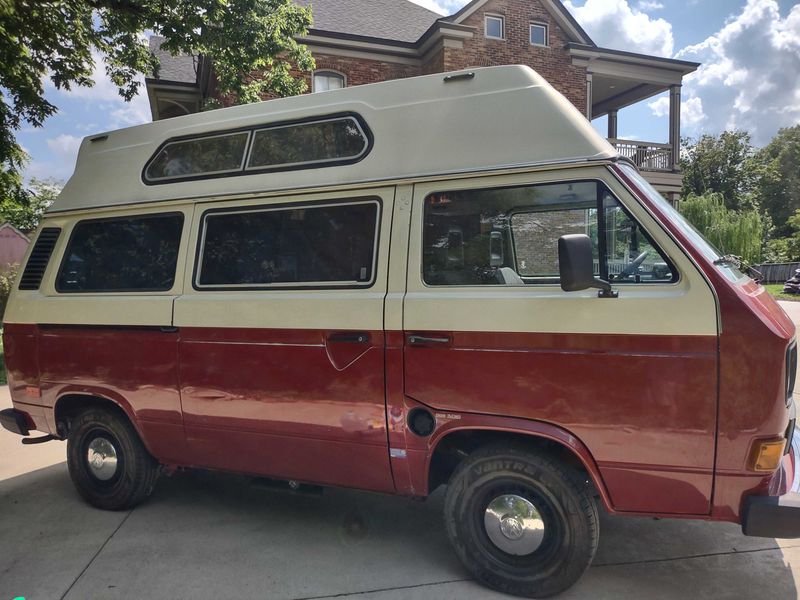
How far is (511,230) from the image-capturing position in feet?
10.5

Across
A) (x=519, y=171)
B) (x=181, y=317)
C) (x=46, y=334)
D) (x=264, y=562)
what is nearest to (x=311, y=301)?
(x=181, y=317)

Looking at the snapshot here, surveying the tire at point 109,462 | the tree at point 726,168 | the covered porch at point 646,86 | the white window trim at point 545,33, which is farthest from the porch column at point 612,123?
the tree at point 726,168

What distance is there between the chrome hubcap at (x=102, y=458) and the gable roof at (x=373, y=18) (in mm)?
13449

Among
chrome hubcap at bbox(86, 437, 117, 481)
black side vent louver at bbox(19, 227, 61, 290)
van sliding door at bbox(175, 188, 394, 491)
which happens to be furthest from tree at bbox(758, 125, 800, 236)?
chrome hubcap at bbox(86, 437, 117, 481)

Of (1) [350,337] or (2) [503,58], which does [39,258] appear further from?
(2) [503,58]

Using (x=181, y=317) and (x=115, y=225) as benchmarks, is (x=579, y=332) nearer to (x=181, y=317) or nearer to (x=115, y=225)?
(x=181, y=317)

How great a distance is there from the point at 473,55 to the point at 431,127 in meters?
14.2

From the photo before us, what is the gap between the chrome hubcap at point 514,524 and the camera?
9.92ft

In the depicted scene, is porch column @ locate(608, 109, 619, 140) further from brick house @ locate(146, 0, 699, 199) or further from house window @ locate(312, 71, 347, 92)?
house window @ locate(312, 71, 347, 92)

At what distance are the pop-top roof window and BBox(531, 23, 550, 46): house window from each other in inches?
615

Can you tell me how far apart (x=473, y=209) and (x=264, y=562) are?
2537 millimetres

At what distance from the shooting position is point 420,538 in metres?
3.84

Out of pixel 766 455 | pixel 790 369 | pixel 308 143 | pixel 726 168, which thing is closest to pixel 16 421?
pixel 308 143

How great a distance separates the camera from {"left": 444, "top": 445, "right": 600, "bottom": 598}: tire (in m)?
2.93
